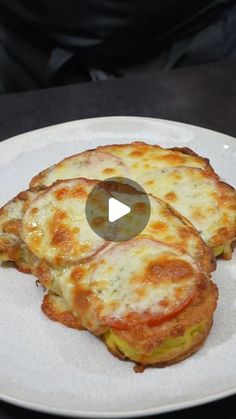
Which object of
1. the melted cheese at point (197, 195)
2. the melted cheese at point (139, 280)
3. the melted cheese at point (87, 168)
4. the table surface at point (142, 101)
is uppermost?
the melted cheese at point (139, 280)

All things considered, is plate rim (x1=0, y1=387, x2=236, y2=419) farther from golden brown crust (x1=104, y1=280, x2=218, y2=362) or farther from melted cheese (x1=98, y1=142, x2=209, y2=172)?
melted cheese (x1=98, y1=142, x2=209, y2=172)

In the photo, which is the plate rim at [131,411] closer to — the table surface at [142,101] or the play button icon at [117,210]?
the play button icon at [117,210]

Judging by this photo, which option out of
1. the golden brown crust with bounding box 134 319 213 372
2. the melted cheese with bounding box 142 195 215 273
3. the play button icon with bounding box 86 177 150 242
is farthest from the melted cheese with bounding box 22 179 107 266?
the golden brown crust with bounding box 134 319 213 372

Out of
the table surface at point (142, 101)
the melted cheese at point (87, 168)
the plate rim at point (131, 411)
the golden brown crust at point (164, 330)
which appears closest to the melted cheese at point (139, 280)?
the golden brown crust at point (164, 330)

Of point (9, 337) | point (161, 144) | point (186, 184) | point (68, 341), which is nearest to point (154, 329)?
point (68, 341)

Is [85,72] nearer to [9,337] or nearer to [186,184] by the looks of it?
[186,184]
